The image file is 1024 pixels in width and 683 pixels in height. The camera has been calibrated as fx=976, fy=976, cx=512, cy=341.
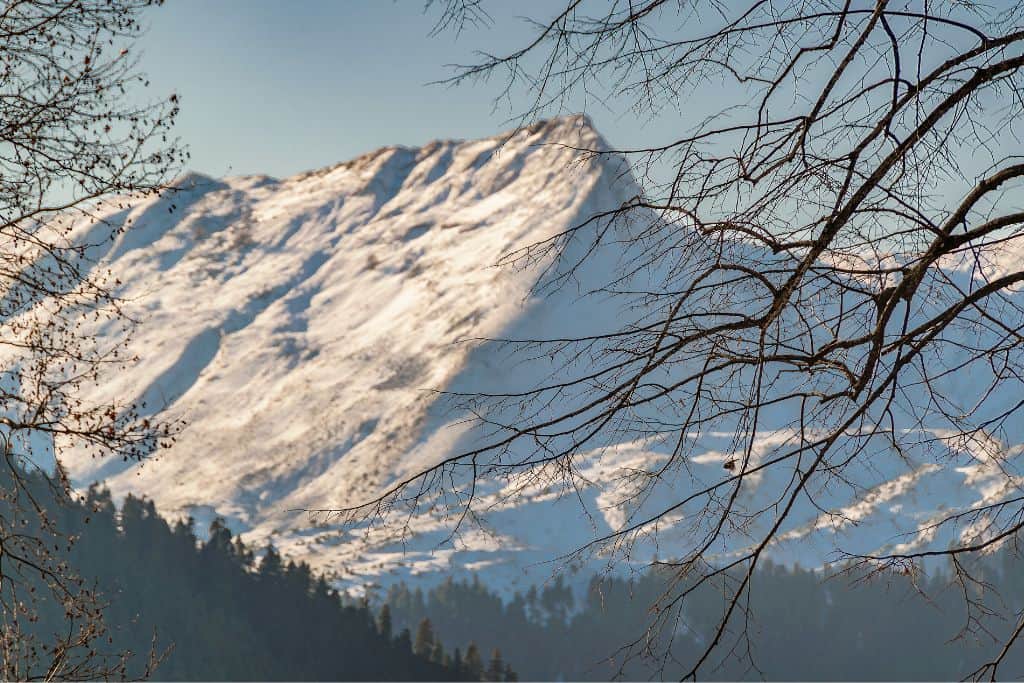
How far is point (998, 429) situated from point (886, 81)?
183cm

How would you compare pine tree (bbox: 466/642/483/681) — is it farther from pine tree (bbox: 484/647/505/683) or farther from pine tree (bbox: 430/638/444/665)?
pine tree (bbox: 430/638/444/665)

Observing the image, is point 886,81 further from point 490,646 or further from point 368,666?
point 490,646

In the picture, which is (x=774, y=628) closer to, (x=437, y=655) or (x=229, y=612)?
(x=437, y=655)

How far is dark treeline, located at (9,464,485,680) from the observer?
56562 mm

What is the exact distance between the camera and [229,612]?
200 ft

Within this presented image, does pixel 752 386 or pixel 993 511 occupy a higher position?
pixel 752 386

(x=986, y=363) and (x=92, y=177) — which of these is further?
(x=92, y=177)

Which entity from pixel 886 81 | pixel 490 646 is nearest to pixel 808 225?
pixel 886 81

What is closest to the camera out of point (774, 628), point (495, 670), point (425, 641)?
point (495, 670)

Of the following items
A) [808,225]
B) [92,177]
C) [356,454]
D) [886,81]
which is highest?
[356,454]

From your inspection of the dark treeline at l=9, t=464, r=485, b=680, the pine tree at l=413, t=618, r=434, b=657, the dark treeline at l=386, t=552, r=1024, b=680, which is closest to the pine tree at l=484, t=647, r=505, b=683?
the dark treeline at l=9, t=464, r=485, b=680

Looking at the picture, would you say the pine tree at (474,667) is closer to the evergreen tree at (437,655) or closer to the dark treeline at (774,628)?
the evergreen tree at (437,655)

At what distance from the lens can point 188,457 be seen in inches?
7515

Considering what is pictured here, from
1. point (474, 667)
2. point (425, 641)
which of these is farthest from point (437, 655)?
point (474, 667)
